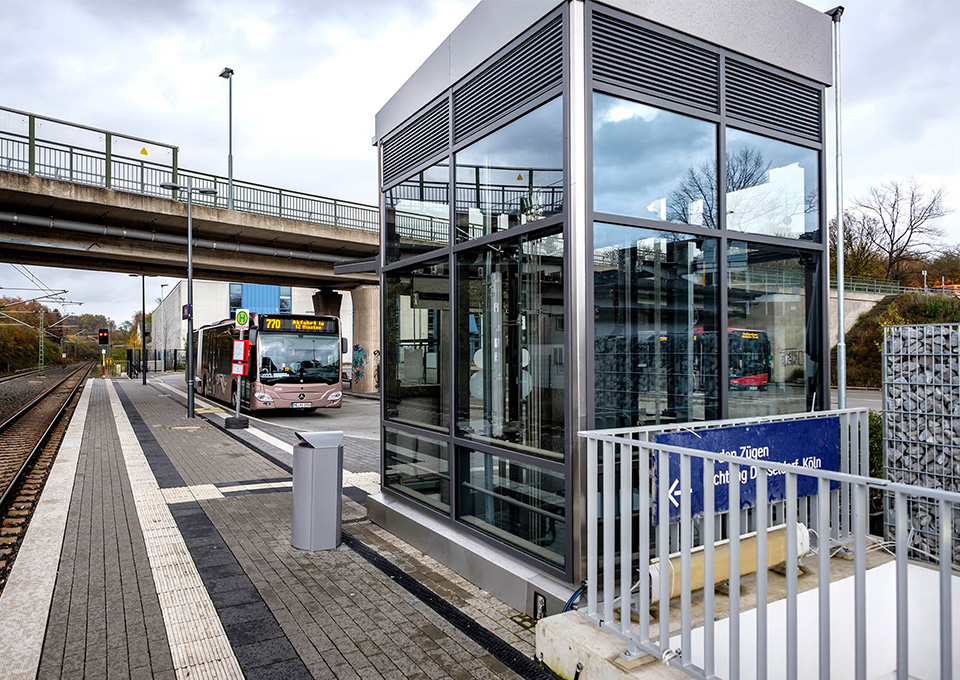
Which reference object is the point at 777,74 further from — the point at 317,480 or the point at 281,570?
the point at 281,570

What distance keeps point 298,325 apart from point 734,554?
671 inches

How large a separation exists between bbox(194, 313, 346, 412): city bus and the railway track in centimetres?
475

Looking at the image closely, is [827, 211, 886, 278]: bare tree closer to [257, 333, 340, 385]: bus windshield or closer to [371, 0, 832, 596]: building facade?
[257, 333, 340, 385]: bus windshield

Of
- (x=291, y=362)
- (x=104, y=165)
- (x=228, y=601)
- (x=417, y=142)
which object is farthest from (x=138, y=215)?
(x=228, y=601)

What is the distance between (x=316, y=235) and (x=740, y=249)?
59.0 feet

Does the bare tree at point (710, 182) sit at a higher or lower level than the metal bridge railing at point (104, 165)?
lower

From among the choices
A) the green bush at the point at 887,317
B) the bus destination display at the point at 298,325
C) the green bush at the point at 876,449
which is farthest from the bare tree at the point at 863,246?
the green bush at the point at 876,449

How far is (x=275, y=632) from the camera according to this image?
4.09 meters

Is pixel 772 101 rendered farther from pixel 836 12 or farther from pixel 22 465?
pixel 22 465

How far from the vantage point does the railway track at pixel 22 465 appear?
655 centimetres

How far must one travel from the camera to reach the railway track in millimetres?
6554

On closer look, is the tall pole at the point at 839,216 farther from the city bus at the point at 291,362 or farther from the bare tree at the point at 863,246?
the bare tree at the point at 863,246

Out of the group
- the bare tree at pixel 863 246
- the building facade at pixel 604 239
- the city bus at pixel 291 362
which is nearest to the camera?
the building facade at pixel 604 239

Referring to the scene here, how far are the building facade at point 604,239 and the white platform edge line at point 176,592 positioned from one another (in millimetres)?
1885
